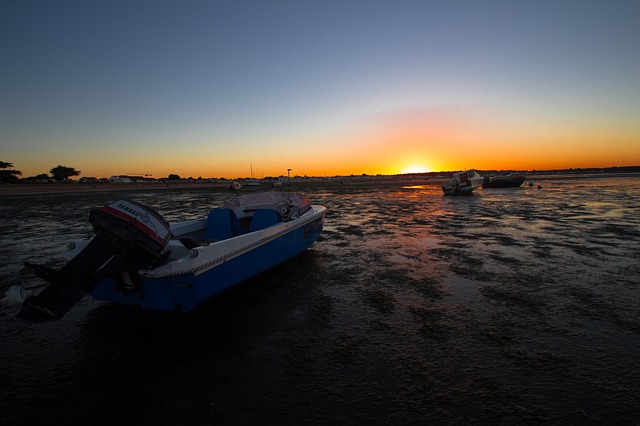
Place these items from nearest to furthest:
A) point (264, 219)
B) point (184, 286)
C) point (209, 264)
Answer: point (184, 286), point (209, 264), point (264, 219)

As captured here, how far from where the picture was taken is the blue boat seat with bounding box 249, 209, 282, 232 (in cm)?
733

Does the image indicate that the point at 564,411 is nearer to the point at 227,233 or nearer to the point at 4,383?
the point at 4,383

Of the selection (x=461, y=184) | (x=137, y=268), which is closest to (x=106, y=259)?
(x=137, y=268)

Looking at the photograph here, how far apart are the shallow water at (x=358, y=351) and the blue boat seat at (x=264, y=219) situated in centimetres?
114

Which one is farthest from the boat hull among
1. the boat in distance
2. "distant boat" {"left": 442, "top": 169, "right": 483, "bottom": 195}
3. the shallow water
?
"distant boat" {"left": 442, "top": 169, "right": 483, "bottom": 195}

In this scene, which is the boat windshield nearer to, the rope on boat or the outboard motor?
the rope on boat

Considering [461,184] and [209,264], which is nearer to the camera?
[209,264]

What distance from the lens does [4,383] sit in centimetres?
336

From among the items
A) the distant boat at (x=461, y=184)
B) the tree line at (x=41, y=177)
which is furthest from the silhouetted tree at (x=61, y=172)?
the distant boat at (x=461, y=184)

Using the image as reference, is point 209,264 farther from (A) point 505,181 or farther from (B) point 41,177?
(B) point 41,177

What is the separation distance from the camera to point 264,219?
736 cm

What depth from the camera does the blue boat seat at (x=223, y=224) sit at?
23.4 feet

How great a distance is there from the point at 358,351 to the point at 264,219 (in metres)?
4.23

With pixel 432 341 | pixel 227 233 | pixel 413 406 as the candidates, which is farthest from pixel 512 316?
pixel 227 233
